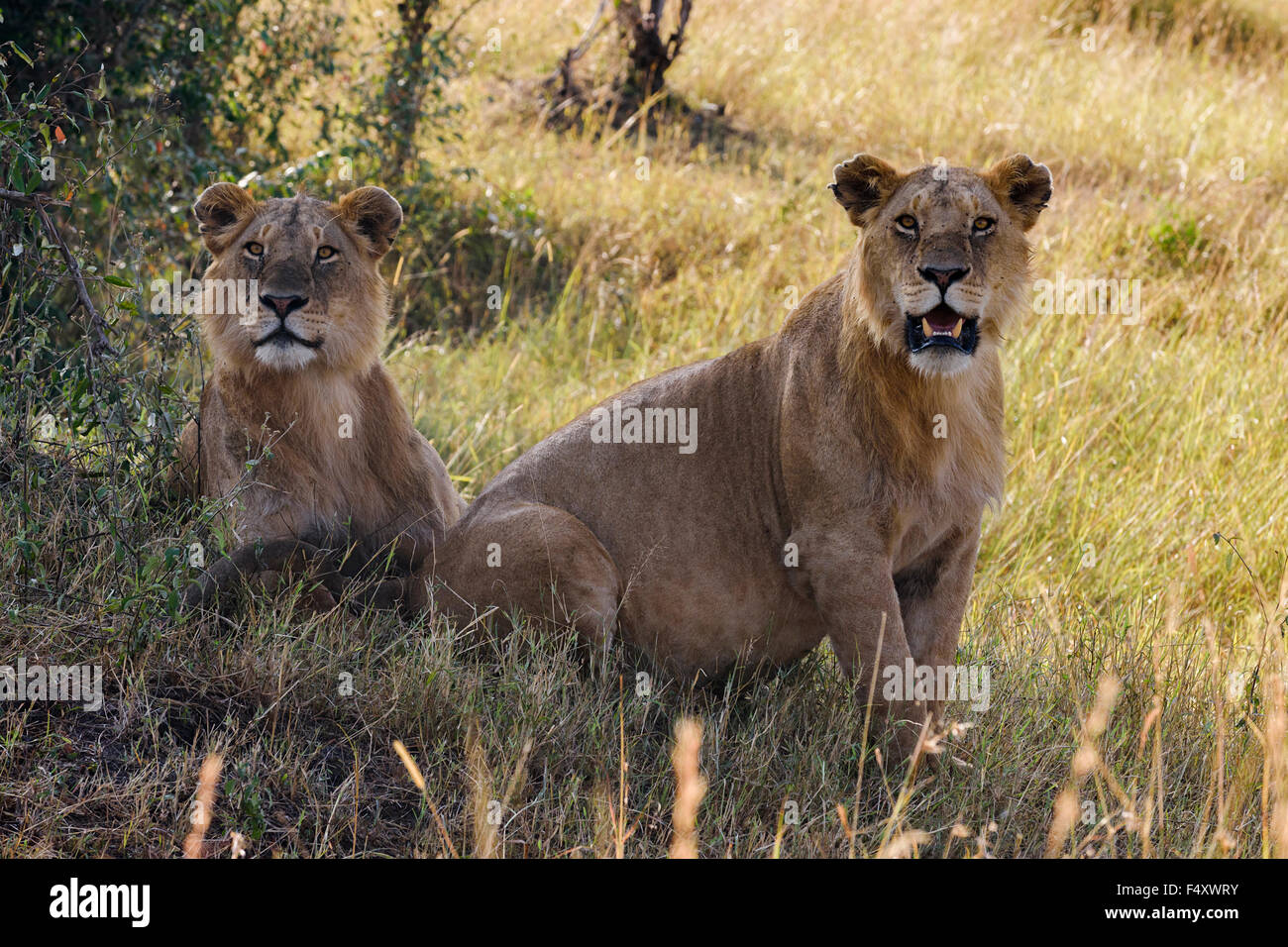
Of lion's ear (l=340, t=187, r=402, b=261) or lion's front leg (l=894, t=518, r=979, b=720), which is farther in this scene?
lion's ear (l=340, t=187, r=402, b=261)

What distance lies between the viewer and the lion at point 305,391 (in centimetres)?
457

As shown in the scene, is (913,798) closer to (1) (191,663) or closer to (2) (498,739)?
(2) (498,739)

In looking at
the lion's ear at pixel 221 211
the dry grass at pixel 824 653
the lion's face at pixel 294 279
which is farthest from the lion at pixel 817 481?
the lion's ear at pixel 221 211

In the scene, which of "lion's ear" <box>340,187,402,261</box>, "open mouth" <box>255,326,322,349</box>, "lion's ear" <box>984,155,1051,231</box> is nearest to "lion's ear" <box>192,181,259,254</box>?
"lion's ear" <box>340,187,402,261</box>

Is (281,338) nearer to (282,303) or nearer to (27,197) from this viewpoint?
(282,303)

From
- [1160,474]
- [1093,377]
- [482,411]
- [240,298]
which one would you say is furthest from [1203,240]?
[240,298]

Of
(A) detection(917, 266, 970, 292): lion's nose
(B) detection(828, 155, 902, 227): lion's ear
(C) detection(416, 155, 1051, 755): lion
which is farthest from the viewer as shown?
(B) detection(828, 155, 902, 227): lion's ear

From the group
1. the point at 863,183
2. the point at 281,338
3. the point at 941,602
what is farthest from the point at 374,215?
the point at 941,602

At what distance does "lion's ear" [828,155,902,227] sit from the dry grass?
1479 millimetres

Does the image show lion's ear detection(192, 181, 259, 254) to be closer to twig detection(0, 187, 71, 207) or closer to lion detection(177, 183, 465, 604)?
lion detection(177, 183, 465, 604)

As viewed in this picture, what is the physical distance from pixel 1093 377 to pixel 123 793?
214 inches

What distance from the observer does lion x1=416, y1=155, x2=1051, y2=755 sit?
400cm

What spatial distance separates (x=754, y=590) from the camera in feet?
14.5
